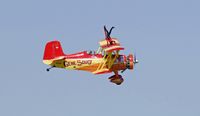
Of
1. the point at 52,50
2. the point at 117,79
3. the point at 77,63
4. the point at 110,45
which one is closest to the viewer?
the point at 110,45

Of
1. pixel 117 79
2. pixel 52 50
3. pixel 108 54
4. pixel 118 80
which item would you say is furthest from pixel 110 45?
pixel 52 50

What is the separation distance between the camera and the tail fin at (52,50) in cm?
8106

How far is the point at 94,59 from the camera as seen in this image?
265ft

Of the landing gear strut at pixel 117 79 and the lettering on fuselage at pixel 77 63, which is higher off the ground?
the lettering on fuselage at pixel 77 63

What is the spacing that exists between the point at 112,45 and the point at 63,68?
227 inches

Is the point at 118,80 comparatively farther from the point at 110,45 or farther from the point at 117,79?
the point at 110,45

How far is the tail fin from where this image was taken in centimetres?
8106

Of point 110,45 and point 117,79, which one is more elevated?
point 110,45

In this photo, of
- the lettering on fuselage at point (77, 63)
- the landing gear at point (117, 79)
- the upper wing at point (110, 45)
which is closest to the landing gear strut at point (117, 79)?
the landing gear at point (117, 79)

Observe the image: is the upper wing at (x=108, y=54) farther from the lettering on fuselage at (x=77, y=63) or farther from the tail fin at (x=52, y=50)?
the tail fin at (x=52, y=50)

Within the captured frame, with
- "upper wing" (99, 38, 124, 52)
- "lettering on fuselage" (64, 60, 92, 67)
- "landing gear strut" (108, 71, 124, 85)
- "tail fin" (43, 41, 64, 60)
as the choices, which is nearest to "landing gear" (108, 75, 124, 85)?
"landing gear strut" (108, 71, 124, 85)

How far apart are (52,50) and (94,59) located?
4.65m

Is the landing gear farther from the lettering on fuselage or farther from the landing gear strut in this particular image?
the lettering on fuselage

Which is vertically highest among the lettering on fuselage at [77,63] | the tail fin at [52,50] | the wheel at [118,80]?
the tail fin at [52,50]
